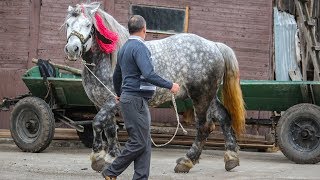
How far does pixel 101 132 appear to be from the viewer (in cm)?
778

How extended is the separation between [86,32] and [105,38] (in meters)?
0.30

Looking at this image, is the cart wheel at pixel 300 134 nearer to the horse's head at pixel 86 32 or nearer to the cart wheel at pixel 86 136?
the horse's head at pixel 86 32

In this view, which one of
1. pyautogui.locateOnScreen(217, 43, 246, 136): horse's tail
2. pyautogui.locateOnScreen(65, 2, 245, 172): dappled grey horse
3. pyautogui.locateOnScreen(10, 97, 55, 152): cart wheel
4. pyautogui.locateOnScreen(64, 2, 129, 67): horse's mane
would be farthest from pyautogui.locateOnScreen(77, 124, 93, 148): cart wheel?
pyautogui.locateOnScreen(217, 43, 246, 136): horse's tail

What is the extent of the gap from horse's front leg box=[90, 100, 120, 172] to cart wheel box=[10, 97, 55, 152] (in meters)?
2.53

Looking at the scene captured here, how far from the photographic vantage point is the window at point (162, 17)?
1307 cm

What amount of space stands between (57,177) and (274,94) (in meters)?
3.94

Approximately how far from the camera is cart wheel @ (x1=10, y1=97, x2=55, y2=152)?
33.4ft

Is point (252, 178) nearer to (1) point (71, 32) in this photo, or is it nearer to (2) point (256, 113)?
(1) point (71, 32)

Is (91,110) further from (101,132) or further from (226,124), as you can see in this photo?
(101,132)


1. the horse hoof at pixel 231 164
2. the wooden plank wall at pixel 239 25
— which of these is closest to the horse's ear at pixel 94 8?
→ the horse hoof at pixel 231 164

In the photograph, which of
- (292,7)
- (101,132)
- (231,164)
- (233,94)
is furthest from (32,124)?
(292,7)

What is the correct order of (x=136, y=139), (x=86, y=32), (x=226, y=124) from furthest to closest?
(x=226, y=124) < (x=86, y=32) < (x=136, y=139)

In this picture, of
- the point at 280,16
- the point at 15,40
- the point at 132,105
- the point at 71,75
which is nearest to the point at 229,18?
the point at 280,16

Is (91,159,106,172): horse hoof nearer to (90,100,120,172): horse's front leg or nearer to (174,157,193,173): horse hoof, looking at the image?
(90,100,120,172): horse's front leg
